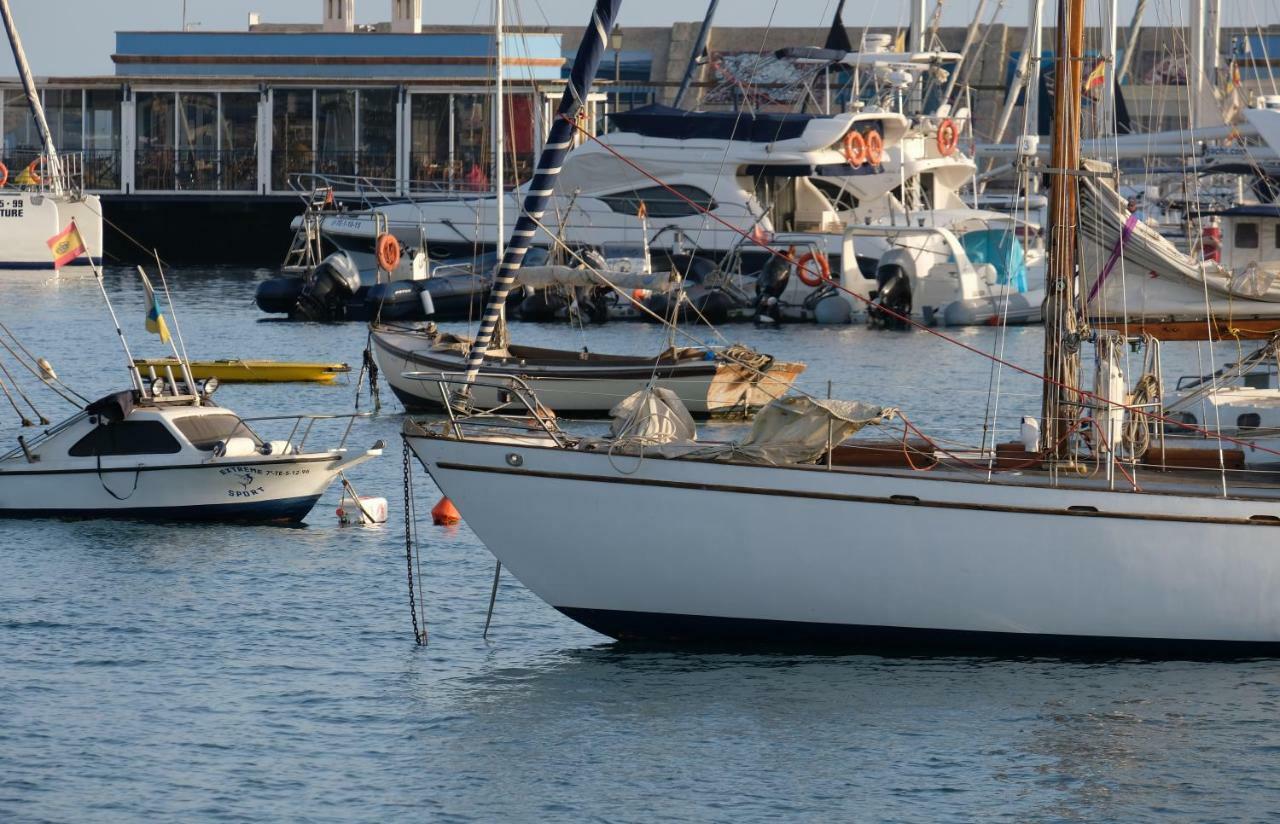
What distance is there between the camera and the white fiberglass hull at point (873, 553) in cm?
1725

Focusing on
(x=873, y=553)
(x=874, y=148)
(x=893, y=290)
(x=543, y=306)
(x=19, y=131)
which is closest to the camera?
(x=873, y=553)

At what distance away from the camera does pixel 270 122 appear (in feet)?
278

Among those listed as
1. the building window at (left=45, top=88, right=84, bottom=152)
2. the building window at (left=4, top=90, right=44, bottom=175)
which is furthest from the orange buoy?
the building window at (left=4, top=90, right=44, bottom=175)

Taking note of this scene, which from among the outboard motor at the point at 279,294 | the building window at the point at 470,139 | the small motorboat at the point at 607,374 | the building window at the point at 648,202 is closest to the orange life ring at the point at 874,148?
the building window at the point at 648,202

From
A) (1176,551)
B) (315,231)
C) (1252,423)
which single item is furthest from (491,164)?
(1176,551)

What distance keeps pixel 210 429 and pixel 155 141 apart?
207 ft

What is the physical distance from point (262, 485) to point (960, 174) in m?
44.8

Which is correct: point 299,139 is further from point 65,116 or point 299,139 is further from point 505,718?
point 505,718

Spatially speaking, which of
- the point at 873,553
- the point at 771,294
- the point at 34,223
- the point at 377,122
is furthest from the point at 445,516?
the point at 377,122

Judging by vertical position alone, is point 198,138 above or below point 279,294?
above

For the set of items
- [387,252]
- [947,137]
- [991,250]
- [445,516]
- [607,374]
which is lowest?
[445,516]

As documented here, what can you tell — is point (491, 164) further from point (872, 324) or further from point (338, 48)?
point (872, 324)

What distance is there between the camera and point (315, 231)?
64.6 metres

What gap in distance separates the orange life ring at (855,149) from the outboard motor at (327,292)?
52.5ft
